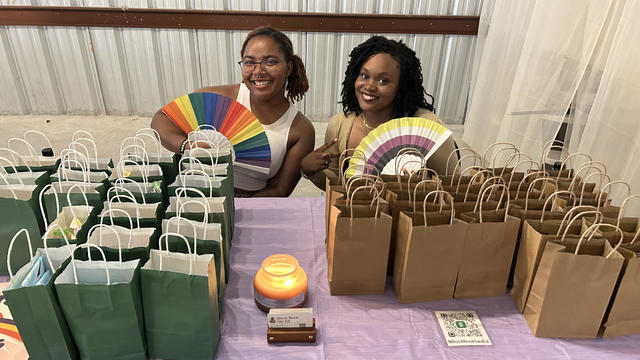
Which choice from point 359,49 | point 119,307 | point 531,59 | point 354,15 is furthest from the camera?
point 354,15

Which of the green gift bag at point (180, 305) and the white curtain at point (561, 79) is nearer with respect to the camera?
the green gift bag at point (180, 305)

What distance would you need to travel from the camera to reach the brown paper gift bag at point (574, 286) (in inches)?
38.4

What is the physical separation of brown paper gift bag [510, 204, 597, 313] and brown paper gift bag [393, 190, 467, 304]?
0.17 m

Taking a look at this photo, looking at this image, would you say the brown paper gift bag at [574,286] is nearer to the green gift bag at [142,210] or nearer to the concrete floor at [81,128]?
the green gift bag at [142,210]

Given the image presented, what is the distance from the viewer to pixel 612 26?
201 centimetres

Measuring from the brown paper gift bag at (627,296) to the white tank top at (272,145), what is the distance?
1.35 meters

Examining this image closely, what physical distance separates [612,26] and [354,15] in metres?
2.22

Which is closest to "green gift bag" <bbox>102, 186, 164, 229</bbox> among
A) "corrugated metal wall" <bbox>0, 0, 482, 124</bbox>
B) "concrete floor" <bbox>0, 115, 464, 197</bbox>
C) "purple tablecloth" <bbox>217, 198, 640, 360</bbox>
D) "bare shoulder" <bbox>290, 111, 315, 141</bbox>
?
"purple tablecloth" <bbox>217, 198, 640, 360</bbox>

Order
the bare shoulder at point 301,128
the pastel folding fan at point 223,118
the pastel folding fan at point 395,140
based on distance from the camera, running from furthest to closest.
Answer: the bare shoulder at point 301,128
the pastel folding fan at point 223,118
the pastel folding fan at point 395,140

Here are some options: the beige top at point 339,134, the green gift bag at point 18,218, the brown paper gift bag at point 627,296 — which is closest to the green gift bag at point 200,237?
the green gift bag at point 18,218

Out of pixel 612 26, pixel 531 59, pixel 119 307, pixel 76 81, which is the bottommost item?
pixel 76 81

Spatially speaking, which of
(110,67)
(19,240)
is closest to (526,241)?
(19,240)

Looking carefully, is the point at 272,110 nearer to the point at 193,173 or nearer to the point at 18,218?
the point at 193,173

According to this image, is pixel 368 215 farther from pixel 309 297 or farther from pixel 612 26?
pixel 612 26
